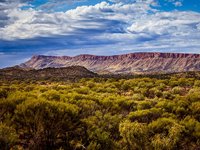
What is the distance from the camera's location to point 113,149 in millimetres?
16984

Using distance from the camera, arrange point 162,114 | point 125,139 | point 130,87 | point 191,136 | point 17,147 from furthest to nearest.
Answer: point 130,87
point 162,114
point 191,136
point 125,139
point 17,147

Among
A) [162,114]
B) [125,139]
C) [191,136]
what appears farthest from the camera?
[162,114]

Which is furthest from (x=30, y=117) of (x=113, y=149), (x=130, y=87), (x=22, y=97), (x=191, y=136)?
(x=130, y=87)

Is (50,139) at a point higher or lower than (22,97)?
lower

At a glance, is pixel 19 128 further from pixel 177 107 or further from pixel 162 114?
pixel 177 107

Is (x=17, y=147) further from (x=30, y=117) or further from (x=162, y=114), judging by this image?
(x=162, y=114)

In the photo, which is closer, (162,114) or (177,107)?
(162,114)

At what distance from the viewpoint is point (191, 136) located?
19.7m

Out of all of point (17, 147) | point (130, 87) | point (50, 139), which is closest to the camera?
point (17, 147)

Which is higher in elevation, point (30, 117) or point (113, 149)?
point (30, 117)

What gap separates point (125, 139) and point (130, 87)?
3628cm

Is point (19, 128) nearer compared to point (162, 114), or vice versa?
point (19, 128)

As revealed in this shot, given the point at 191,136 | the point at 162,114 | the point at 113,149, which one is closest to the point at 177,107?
the point at 162,114

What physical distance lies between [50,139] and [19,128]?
2141 mm
